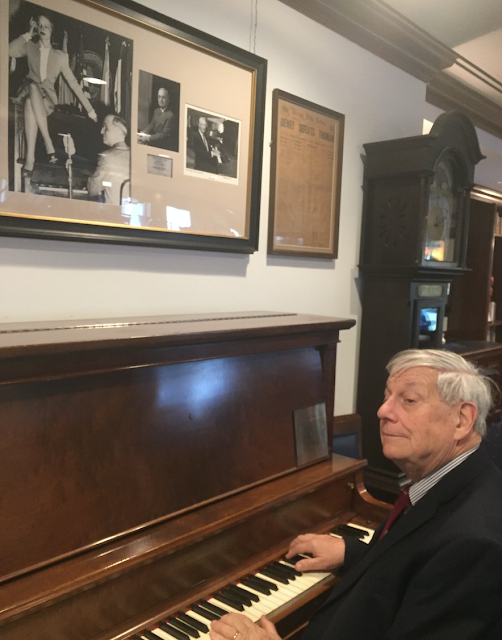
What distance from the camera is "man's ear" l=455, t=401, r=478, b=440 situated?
1.18m

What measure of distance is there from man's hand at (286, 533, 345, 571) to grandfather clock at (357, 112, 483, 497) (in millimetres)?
1245

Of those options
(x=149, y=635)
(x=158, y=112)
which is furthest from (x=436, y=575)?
(x=158, y=112)

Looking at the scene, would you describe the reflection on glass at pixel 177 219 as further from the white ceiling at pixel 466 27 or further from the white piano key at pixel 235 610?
the white ceiling at pixel 466 27

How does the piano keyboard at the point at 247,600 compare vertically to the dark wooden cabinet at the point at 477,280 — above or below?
below

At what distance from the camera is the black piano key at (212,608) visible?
3.84 ft

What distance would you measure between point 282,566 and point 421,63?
2.74 metres

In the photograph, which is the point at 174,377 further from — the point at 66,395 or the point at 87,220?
the point at 87,220

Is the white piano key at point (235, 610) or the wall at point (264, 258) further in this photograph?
the wall at point (264, 258)

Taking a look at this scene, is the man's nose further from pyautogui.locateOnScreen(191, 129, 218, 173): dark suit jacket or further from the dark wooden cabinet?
the dark wooden cabinet

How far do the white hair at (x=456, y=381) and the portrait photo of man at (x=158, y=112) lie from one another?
1136mm

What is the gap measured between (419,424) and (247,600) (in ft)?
2.02

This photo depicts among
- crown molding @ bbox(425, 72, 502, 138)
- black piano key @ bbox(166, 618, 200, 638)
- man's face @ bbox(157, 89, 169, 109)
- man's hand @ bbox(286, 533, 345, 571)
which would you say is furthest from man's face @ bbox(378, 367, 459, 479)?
crown molding @ bbox(425, 72, 502, 138)

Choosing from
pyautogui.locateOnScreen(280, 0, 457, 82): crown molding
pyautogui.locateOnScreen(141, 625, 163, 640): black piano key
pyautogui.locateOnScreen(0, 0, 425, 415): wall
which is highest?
pyautogui.locateOnScreen(280, 0, 457, 82): crown molding
